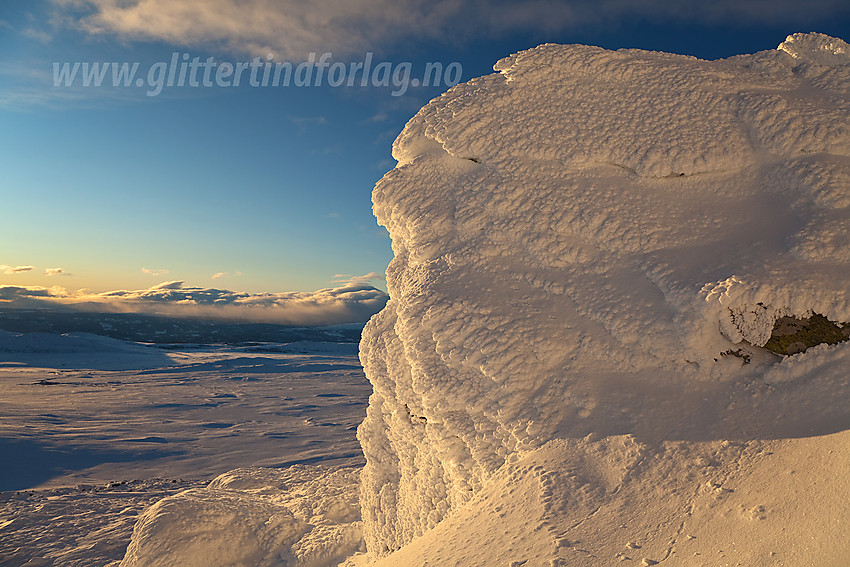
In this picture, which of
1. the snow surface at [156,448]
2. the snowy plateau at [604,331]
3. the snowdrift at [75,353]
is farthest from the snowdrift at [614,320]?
the snowdrift at [75,353]

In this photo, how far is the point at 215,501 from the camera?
385 centimetres

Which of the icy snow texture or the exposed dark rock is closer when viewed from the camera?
the exposed dark rock

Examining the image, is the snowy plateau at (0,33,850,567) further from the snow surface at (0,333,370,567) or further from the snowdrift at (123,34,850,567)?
the snow surface at (0,333,370,567)

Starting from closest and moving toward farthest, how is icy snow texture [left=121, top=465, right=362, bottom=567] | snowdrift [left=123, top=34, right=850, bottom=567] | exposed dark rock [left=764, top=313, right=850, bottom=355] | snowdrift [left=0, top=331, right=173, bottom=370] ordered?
1. snowdrift [left=123, top=34, right=850, bottom=567]
2. exposed dark rock [left=764, top=313, right=850, bottom=355]
3. icy snow texture [left=121, top=465, right=362, bottom=567]
4. snowdrift [left=0, top=331, right=173, bottom=370]

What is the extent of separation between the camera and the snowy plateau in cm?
191

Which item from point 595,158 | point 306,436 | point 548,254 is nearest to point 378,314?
point 548,254

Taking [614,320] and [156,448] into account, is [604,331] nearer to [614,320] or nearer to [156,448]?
[614,320]

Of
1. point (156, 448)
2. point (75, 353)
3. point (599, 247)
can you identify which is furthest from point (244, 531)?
point (75, 353)

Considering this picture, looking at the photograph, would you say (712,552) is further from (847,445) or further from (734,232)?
(734,232)

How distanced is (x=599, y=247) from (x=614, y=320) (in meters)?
0.43

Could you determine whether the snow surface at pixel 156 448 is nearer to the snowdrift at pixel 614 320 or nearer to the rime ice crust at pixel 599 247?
the snowdrift at pixel 614 320

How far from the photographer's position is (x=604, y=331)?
255 cm

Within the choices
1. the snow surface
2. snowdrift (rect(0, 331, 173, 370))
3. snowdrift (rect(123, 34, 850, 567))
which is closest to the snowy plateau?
snowdrift (rect(123, 34, 850, 567))

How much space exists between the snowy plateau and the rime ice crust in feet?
0.04
